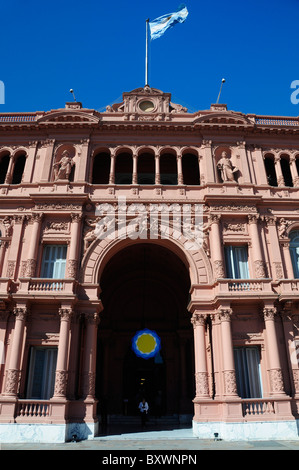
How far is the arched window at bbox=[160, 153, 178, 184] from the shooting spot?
27.9 meters

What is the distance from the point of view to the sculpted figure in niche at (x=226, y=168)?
25.2m

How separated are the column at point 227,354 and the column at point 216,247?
2.43m

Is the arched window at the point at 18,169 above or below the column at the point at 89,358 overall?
above

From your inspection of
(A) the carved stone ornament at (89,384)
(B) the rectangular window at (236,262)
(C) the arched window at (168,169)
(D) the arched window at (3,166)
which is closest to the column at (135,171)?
(C) the arched window at (168,169)

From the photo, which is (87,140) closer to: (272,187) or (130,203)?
(130,203)

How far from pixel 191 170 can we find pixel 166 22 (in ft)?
37.4

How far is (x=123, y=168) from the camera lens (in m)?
28.5

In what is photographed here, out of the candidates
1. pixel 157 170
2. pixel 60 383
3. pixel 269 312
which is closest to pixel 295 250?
pixel 269 312

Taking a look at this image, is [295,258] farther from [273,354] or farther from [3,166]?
[3,166]

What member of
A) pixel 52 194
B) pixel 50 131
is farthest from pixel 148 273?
pixel 50 131

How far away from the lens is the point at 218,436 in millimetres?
18594

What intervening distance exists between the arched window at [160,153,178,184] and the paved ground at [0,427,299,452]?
56.9ft

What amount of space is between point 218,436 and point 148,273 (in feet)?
49.4

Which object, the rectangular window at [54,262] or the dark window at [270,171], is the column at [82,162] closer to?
the rectangular window at [54,262]
